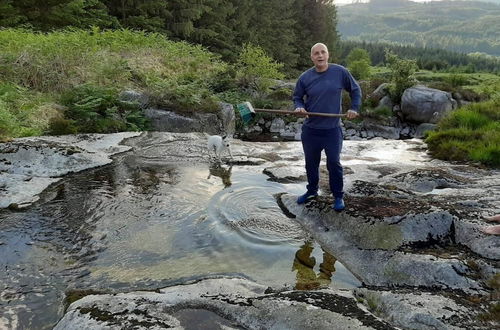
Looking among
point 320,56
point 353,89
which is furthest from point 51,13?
point 353,89

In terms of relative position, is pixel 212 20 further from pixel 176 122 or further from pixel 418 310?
pixel 418 310

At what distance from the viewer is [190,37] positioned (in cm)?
3628

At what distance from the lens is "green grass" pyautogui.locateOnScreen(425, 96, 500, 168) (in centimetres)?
1022

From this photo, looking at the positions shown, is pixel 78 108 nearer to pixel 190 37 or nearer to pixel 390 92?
pixel 390 92

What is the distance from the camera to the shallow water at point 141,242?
4.89 metres

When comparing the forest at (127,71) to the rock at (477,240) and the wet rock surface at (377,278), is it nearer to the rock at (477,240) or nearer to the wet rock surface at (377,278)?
the wet rock surface at (377,278)

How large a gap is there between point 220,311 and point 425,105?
23.0 m

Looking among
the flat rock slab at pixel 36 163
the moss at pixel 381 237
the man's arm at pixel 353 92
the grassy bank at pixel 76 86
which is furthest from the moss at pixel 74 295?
the grassy bank at pixel 76 86

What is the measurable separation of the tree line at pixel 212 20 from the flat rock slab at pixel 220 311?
20.6 m

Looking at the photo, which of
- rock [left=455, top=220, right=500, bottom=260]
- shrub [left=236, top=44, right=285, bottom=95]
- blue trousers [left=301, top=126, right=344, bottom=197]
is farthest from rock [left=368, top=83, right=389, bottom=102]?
rock [left=455, top=220, right=500, bottom=260]

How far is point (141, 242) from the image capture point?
593cm

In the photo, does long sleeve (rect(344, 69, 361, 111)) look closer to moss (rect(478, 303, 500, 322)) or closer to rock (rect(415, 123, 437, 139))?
moss (rect(478, 303, 500, 322))

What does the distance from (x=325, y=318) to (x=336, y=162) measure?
3.14m

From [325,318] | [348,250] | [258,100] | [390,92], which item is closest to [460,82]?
[390,92]
